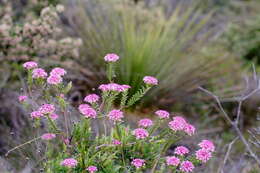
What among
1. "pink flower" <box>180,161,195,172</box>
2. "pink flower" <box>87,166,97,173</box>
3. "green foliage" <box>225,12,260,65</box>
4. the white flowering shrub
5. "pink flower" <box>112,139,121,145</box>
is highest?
"green foliage" <box>225,12,260,65</box>

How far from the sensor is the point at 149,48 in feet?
15.3

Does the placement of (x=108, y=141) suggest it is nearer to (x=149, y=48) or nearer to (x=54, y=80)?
(x=54, y=80)

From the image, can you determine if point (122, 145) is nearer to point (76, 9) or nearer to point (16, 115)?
point (16, 115)

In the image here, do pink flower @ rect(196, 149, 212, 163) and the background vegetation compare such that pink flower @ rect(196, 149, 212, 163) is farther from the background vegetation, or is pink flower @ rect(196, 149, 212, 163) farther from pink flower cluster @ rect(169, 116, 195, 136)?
the background vegetation

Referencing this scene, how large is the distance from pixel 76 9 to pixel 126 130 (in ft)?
11.1

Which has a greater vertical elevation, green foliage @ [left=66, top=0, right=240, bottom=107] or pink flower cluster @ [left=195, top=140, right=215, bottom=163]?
green foliage @ [left=66, top=0, right=240, bottom=107]

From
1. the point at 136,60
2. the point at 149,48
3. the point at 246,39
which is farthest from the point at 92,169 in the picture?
the point at 246,39

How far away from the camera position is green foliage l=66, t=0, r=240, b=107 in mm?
4555

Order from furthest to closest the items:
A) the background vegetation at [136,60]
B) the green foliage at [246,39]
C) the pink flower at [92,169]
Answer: the green foliage at [246,39] → the background vegetation at [136,60] → the pink flower at [92,169]

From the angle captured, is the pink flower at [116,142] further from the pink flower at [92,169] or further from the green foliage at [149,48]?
the green foliage at [149,48]

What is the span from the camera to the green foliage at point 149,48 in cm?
455

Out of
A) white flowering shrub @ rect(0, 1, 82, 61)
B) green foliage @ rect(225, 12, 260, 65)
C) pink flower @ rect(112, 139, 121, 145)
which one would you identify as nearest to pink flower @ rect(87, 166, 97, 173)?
pink flower @ rect(112, 139, 121, 145)

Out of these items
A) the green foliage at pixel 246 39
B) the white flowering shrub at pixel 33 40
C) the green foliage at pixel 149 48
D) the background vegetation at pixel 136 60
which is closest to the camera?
the white flowering shrub at pixel 33 40

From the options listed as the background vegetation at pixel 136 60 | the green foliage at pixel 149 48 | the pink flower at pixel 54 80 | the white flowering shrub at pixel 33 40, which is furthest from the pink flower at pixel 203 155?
the white flowering shrub at pixel 33 40
